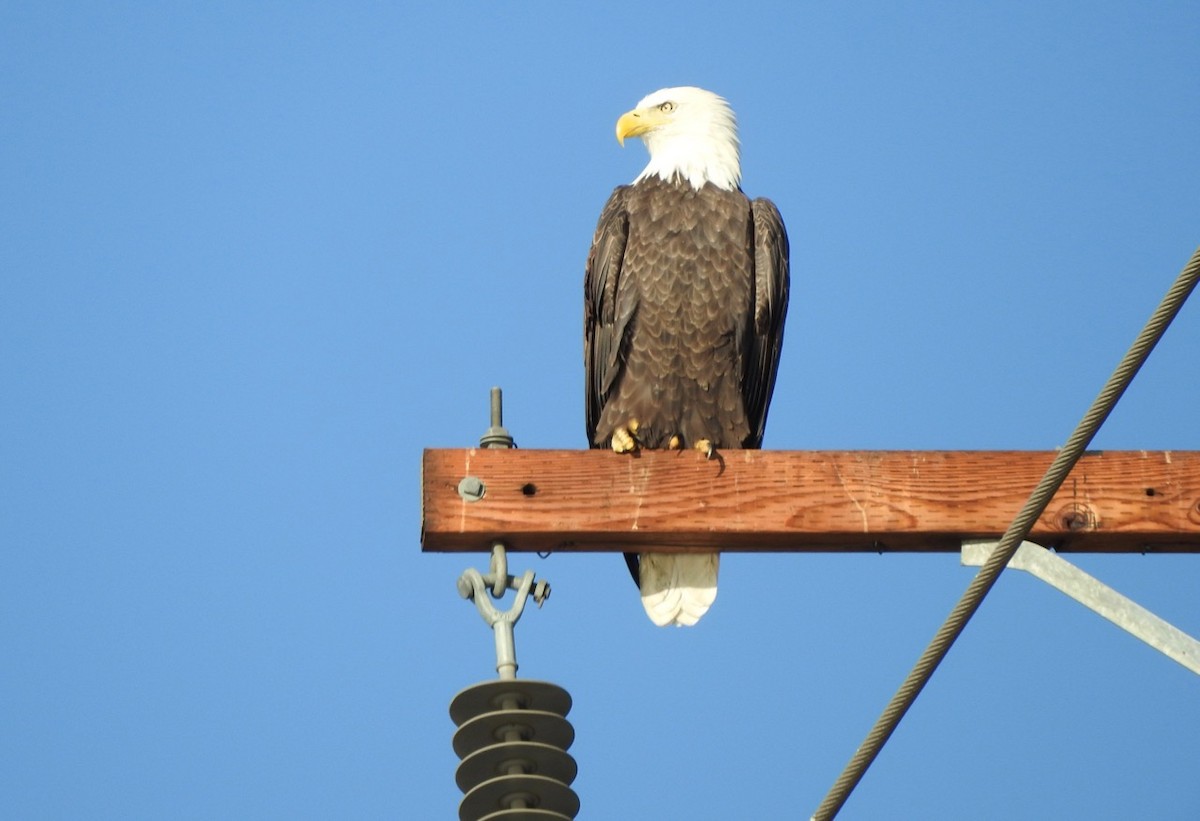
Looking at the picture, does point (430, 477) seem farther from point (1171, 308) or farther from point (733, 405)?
point (733, 405)

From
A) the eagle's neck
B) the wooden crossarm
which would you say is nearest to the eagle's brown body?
the eagle's neck

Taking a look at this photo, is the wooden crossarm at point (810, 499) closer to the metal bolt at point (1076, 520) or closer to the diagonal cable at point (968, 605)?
the metal bolt at point (1076, 520)

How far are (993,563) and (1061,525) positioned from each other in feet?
3.42

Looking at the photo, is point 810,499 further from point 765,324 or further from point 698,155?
point 698,155

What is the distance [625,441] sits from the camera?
4555 millimetres

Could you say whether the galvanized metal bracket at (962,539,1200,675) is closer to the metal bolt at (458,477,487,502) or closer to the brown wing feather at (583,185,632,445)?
the metal bolt at (458,477,487,502)

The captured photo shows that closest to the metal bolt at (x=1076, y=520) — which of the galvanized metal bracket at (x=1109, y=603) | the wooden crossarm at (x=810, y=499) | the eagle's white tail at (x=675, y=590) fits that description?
the wooden crossarm at (x=810, y=499)

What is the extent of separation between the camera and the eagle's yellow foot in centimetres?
400

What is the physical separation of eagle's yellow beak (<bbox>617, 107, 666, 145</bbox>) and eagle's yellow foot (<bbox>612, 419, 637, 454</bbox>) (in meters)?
1.47

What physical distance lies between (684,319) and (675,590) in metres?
1.35

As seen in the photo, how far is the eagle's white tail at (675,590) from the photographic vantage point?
15.4 ft

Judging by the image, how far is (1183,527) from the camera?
3840 millimetres

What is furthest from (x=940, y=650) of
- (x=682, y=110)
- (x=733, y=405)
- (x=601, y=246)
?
(x=682, y=110)

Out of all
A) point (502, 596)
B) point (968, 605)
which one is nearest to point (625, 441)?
point (502, 596)
